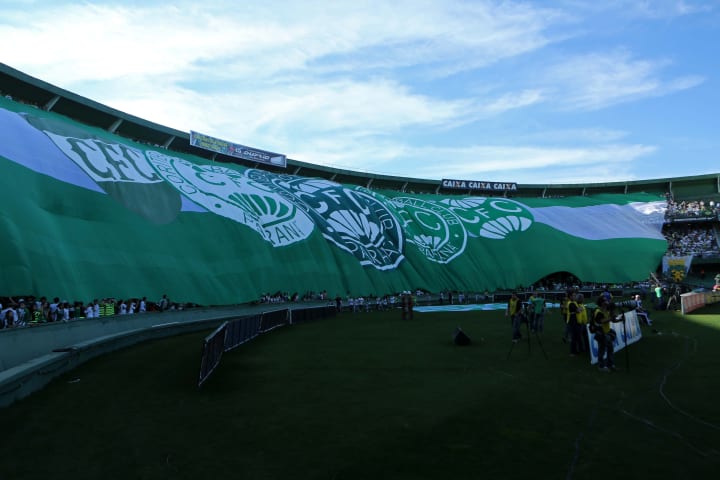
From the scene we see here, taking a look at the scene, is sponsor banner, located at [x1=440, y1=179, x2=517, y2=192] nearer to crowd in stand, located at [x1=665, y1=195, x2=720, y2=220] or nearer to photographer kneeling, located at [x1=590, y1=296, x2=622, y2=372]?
crowd in stand, located at [x1=665, y1=195, x2=720, y2=220]

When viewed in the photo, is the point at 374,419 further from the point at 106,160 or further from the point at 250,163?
Result: the point at 250,163

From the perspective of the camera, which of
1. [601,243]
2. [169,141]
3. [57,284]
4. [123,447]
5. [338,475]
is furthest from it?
[601,243]

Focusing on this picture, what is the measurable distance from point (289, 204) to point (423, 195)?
2730 cm

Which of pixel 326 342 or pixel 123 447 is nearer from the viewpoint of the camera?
pixel 123 447

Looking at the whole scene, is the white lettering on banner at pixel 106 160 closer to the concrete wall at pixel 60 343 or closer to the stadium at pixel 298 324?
the stadium at pixel 298 324

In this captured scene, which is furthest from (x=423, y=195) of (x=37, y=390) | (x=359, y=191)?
(x=37, y=390)

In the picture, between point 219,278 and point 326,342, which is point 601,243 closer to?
point 219,278

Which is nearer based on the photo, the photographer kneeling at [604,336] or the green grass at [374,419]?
the green grass at [374,419]

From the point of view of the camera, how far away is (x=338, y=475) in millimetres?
6242

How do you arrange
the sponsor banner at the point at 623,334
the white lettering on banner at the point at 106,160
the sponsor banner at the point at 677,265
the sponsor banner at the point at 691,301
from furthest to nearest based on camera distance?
the sponsor banner at the point at 677,265 → the white lettering on banner at the point at 106,160 → the sponsor banner at the point at 691,301 → the sponsor banner at the point at 623,334

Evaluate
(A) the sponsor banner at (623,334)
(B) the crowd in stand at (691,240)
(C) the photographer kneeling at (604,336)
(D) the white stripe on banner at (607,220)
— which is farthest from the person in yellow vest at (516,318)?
(B) the crowd in stand at (691,240)

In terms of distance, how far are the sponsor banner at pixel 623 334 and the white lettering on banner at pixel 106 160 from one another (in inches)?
1239

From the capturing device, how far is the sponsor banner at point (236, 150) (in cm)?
5347

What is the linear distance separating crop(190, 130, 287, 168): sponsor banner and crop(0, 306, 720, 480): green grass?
41.4 m
